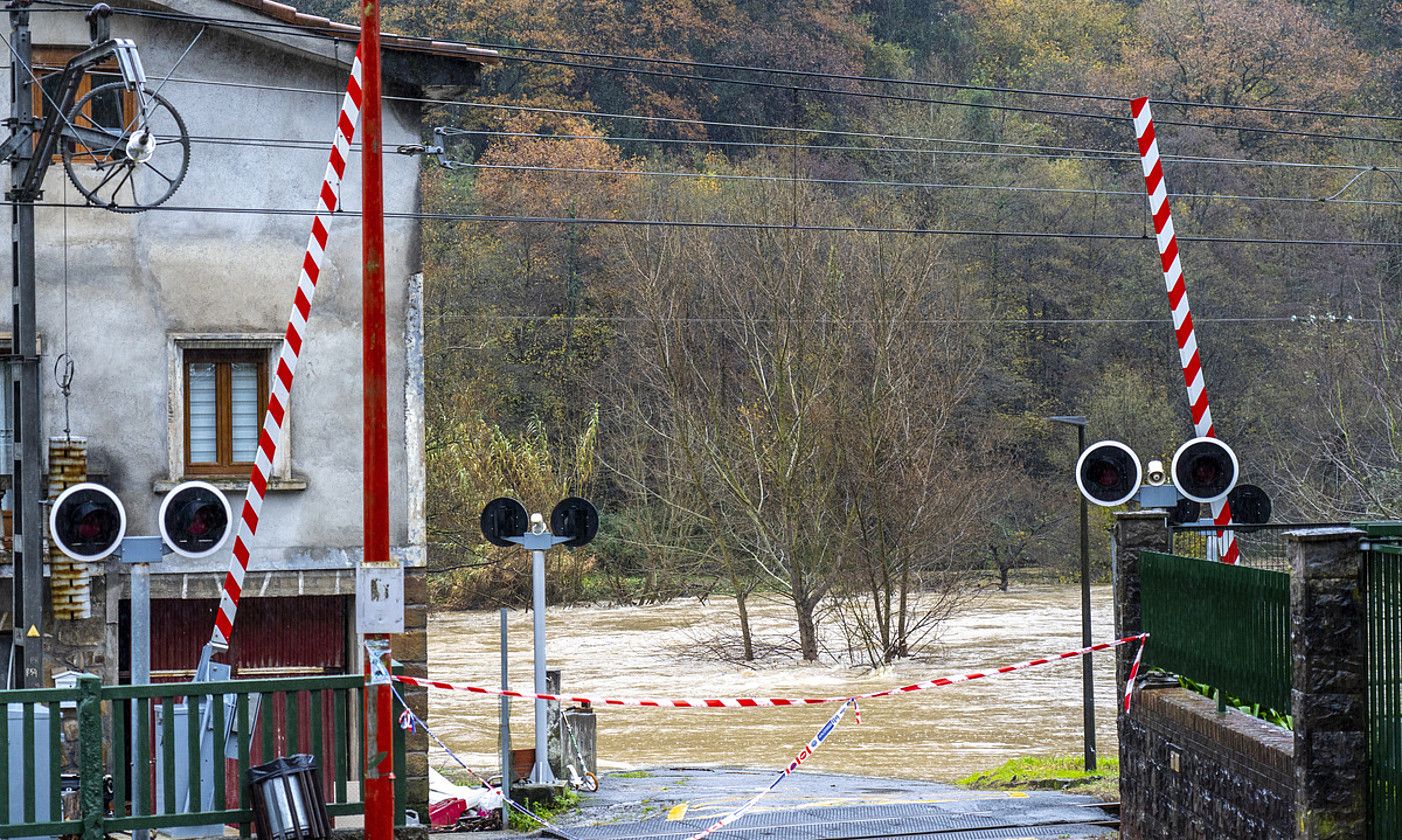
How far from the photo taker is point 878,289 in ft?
126

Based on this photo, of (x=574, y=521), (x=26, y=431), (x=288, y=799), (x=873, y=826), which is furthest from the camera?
(x=574, y=521)

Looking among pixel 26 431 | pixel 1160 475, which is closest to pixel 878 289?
pixel 1160 475

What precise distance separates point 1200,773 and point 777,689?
984 inches

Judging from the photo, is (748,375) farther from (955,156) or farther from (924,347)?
(955,156)

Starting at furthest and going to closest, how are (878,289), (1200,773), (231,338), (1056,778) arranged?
(878,289) → (1056,778) → (231,338) → (1200,773)

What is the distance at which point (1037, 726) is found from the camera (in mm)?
28688

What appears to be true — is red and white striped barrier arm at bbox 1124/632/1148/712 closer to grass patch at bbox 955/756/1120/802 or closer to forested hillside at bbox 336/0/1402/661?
grass patch at bbox 955/756/1120/802

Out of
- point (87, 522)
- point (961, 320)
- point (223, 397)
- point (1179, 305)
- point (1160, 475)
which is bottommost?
point (87, 522)

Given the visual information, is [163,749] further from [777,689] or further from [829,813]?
[777,689]

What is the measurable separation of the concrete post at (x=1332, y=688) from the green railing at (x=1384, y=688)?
6 centimetres

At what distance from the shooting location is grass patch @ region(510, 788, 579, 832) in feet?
46.6

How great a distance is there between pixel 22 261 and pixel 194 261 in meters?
3.99

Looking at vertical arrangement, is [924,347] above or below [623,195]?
below

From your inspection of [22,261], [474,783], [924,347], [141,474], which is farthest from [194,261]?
[924,347]
